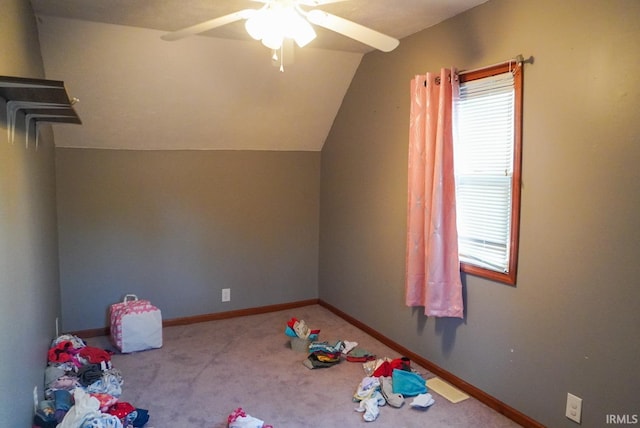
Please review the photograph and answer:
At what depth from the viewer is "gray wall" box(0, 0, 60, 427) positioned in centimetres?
174

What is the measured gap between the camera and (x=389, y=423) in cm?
258

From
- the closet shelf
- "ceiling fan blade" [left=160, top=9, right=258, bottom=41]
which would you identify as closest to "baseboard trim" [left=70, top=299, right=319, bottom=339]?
the closet shelf

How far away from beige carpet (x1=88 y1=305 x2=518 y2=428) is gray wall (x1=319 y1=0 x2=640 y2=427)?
1.04 ft

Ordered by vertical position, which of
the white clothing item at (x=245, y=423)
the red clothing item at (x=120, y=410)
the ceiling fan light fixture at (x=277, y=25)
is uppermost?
Answer: the ceiling fan light fixture at (x=277, y=25)

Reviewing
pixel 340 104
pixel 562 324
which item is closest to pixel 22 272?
pixel 562 324

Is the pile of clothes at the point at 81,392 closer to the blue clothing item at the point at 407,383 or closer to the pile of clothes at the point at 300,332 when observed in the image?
the pile of clothes at the point at 300,332

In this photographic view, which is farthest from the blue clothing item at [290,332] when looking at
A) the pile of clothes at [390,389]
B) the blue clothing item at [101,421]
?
the blue clothing item at [101,421]

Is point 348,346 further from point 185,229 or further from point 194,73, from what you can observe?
point 194,73

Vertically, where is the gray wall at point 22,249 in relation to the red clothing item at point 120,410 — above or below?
above

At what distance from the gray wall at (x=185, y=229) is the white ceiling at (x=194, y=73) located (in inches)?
7.5

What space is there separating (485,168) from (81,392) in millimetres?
2506

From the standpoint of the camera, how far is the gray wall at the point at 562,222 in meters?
2.05

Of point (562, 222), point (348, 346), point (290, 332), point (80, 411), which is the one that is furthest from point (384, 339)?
point (80, 411)

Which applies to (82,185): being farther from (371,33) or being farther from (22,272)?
(371,33)
